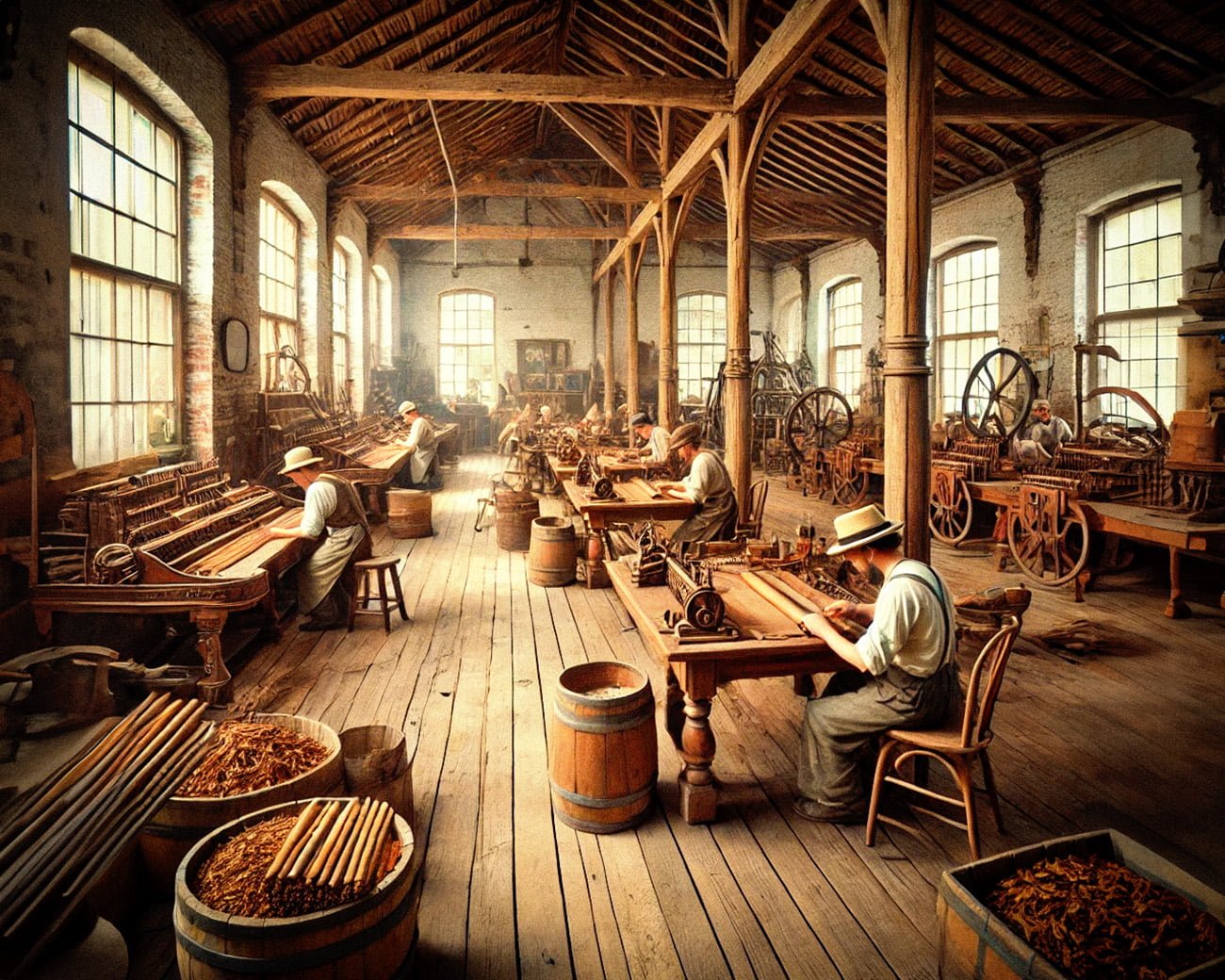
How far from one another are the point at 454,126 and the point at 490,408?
27.8 ft

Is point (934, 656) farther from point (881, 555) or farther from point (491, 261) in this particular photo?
point (491, 261)

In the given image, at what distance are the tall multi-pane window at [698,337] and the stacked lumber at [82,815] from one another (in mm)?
19345

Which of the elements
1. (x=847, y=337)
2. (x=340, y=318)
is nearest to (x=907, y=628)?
(x=340, y=318)

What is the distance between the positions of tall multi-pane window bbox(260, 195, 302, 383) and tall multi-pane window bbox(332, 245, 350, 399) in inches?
93.0

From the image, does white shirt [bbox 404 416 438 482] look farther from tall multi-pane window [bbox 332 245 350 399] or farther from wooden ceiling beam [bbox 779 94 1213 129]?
wooden ceiling beam [bbox 779 94 1213 129]

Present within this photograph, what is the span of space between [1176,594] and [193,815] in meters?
6.59

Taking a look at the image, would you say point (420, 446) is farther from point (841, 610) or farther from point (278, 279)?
point (841, 610)

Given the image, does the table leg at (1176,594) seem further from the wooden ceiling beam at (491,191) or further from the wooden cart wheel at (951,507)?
the wooden ceiling beam at (491,191)

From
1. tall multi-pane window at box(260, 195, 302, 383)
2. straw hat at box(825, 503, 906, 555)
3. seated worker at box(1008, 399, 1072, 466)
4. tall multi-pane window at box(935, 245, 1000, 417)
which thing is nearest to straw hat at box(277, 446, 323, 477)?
straw hat at box(825, 503, 906, 555)

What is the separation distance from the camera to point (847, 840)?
3.22 meters

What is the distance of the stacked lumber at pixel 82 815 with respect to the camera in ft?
6.55

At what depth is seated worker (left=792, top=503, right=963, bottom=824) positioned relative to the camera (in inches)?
119

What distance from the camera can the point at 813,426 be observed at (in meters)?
13.0

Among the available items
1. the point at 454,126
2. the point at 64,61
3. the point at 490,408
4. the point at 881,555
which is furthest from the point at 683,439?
the point at 490,408
